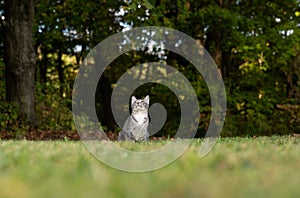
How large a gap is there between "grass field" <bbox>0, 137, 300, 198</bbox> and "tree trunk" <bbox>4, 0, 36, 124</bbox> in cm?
948

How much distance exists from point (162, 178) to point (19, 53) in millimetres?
10870

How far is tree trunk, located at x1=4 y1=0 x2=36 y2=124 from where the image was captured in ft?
42.8

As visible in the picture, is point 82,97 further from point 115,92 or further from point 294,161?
point 294,161

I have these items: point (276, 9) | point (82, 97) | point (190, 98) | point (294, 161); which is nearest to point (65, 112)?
point (82, 97)

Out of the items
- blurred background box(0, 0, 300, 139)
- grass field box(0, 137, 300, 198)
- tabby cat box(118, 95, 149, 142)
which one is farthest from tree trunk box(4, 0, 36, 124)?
grass field box(0, 137, 300, 198)

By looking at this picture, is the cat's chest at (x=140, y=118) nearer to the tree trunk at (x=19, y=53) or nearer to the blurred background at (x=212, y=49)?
the tree trunk at (x=19, y=53)

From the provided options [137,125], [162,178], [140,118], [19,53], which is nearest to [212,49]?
[19,53]

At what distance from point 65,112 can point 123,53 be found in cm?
494

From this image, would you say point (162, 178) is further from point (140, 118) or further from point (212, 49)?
point (212, 49)

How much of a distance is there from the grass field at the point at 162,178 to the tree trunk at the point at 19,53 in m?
9.48

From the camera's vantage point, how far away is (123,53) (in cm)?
1950

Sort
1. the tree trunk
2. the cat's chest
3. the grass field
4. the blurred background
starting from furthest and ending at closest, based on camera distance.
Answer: the blurred background < the tree trunk < the cat's chest < the grass field

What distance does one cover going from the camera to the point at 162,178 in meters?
2.81

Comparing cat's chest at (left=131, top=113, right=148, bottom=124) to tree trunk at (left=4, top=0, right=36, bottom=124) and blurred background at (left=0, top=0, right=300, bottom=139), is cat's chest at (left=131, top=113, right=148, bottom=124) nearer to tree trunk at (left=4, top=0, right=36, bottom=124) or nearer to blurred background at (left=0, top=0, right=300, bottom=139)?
tree trunk at (left=4, top=0, right=36, bottom=124)
